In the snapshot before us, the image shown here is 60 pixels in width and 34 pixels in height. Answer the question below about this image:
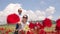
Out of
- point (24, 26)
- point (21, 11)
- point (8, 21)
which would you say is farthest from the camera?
point (21, 11)

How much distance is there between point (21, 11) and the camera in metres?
4.49

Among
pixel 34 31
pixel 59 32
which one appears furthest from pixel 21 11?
pixel 59 32

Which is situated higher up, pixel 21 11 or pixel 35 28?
pixel 21 11

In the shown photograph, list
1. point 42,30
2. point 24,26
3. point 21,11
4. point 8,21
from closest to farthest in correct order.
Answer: point 8,21, point 42,30, point 24,26, point 21,11

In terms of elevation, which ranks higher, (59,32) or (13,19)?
(13,19)

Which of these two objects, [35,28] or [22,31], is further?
[35,28]

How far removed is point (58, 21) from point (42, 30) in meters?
0.31

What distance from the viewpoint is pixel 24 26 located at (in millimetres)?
4090

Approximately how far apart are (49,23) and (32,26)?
0.35 meters

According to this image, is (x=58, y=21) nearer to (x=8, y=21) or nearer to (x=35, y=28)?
(x=35, y=28)

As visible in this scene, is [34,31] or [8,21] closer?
[8,21]

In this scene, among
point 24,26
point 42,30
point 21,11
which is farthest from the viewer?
point 21,11

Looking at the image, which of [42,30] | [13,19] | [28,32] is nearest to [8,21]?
[13,19]

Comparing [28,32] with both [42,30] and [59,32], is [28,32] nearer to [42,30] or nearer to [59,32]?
[42,30]
